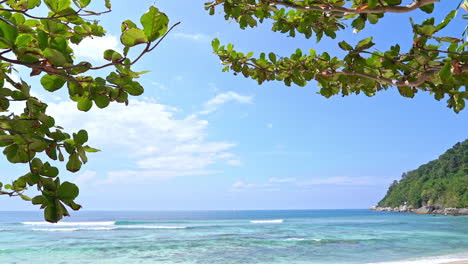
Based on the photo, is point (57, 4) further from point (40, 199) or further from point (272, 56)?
point (272, 56)

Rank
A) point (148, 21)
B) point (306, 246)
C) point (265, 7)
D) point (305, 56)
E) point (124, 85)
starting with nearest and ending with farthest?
point (148, 21) → point (124, 85) → point (265, 7) → point (305, 56) → point (306, 246)

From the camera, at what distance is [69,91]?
117cm

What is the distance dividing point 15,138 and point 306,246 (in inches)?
752

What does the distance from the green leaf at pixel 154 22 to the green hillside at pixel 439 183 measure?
71.4 meters

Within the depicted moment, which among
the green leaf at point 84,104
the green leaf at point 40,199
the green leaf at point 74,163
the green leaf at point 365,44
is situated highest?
the green leaf at point 365,44

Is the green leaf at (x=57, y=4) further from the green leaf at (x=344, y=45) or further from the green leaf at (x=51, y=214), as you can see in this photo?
the green leaf at (x=344, y=45)

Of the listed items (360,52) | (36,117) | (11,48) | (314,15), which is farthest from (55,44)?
(314,15)

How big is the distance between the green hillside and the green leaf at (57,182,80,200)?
71403mm

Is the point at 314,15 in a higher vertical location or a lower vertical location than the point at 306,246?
higher

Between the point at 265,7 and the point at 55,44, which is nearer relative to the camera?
the point at 55,44

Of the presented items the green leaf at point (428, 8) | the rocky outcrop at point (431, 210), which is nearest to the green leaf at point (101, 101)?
the green leaf at point (428, 8)

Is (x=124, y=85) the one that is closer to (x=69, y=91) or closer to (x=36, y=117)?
(x=69, y=91)

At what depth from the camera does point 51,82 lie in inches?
41.1

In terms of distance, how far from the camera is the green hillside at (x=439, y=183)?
64.8m
